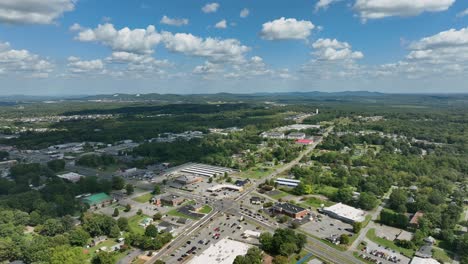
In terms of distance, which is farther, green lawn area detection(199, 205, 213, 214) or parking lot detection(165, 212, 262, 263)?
green lawn area detection(199, 205, 213, 214)

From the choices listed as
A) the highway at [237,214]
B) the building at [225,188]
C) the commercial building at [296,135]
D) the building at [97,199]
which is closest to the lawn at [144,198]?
the building at [97,199]

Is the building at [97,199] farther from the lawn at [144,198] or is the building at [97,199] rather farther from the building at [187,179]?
the building at [187,179]

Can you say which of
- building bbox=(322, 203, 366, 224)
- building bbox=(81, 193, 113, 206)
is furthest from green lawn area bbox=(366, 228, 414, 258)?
building bbox=(81, 193, 113, 206)

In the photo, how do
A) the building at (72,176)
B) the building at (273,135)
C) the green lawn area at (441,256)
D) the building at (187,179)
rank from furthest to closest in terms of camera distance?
the building at (273,135), the building at (72,176), the building at (187,179), the green lawn area at (441,256)

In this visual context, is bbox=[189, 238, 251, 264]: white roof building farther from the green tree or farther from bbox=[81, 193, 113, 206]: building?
bbox=[81, 193, 113, 206]: building

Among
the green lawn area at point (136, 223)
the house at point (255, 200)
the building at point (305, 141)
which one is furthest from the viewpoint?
the building at point (305, 141)

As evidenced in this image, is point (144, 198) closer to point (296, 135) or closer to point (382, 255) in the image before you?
point (382, 255)
